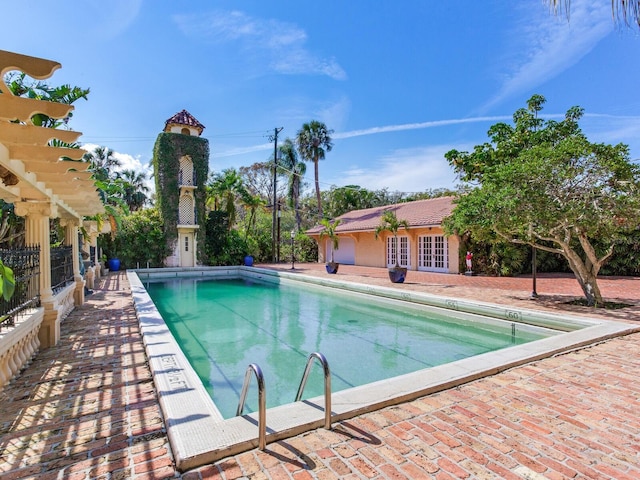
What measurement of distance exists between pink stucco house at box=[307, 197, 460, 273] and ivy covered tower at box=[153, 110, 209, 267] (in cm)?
892

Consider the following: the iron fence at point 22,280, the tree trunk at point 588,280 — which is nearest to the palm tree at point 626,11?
the iron fence at point 22,280

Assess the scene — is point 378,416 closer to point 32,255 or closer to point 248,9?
Answer: point 32,255

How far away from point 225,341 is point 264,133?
75.2 feet

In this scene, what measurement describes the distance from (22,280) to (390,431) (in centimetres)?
573

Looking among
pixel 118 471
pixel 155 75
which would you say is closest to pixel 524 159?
pixel 118 471

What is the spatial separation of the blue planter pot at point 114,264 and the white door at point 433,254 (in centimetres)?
1867

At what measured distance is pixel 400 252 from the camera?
2209cm

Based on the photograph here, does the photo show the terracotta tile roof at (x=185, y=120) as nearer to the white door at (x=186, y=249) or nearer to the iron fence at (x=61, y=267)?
the white door at (x=186, y=249)

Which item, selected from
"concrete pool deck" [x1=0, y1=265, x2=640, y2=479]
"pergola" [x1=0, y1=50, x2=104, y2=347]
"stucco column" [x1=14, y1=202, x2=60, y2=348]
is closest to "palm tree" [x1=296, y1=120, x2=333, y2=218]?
"pergola" [x1=0, y1=50, x2=104, y2=347]

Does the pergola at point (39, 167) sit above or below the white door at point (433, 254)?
above

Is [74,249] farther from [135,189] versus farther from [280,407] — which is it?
[135,189]

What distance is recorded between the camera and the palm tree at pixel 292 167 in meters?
32.8

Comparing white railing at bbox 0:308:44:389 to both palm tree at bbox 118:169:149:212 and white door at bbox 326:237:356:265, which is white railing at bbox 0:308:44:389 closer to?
white door at bbox 326:237:356:265

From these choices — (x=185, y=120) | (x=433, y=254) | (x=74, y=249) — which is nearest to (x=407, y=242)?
(x=433, y=254)
